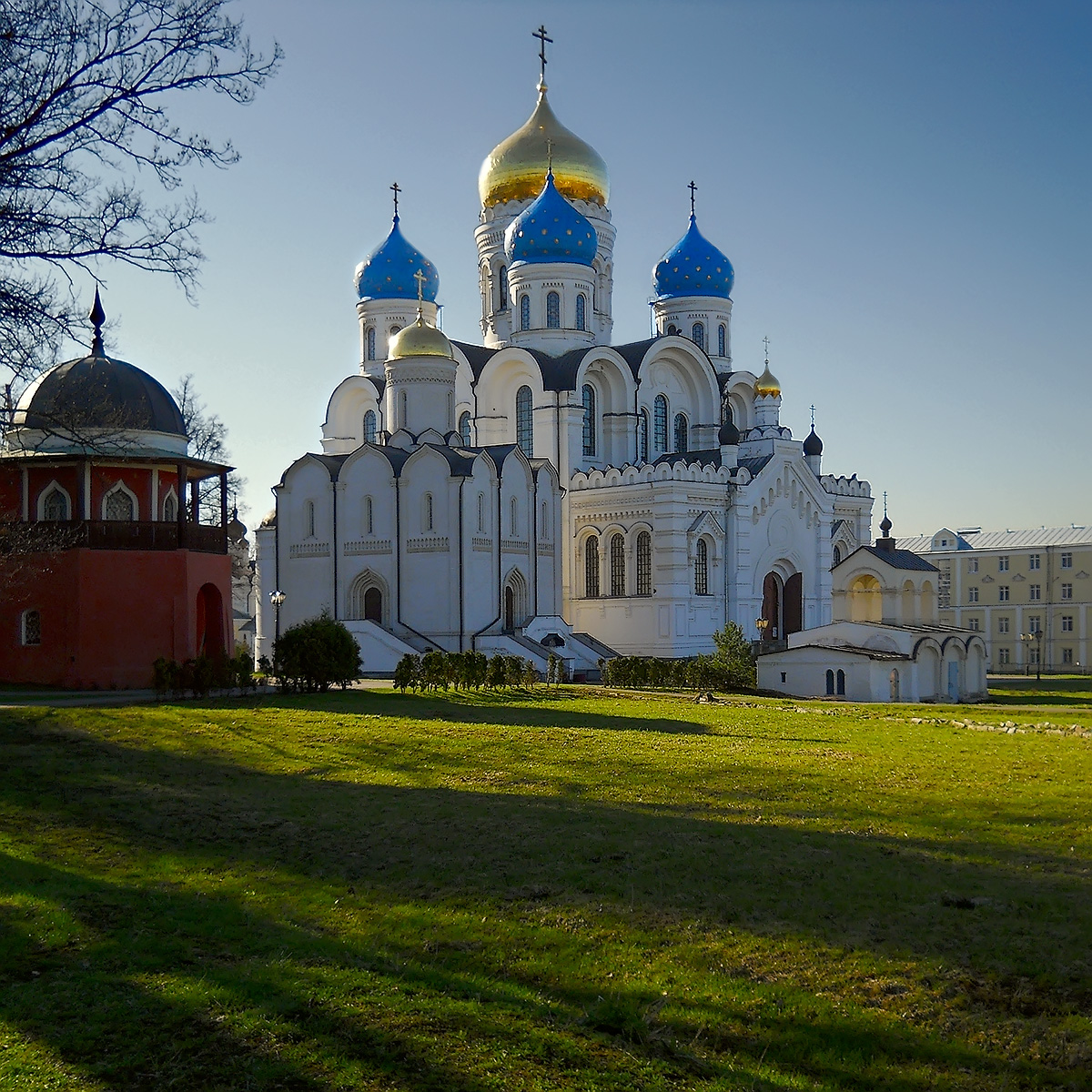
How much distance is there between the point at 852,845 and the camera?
877 centimetres

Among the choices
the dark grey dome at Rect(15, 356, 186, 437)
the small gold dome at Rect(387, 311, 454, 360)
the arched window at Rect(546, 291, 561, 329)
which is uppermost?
the arched window at Rect(546, 291, 561, 329)

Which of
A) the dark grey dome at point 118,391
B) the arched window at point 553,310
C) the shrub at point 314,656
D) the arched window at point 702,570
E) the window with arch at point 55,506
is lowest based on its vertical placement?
the shrub at point 314,656

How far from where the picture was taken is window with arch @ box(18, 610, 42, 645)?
22344mm

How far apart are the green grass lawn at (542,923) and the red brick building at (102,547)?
31.7 feet

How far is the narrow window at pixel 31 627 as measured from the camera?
22.3m

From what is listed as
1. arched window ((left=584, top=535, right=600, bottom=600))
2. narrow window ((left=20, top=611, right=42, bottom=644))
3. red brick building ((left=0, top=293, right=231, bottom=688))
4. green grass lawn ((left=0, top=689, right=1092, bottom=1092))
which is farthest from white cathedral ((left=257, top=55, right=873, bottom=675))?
green grass lawn ((left=0, top=689, right=1092, bottom=1092))

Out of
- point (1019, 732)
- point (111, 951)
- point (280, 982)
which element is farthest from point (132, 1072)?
point (1019, 732)

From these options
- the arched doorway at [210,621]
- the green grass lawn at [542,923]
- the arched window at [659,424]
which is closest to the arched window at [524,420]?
the arched window at [659,424]

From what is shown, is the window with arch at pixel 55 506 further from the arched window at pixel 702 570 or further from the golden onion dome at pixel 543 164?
the golden onion dome at pixel 543 164

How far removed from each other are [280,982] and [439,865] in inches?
85.5

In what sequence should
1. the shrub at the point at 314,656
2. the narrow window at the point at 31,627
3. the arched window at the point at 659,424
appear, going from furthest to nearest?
1. the arched window at the point at 659,424
2. the narrow window at the point at 31,627
3. the shrub at the point at 314,656

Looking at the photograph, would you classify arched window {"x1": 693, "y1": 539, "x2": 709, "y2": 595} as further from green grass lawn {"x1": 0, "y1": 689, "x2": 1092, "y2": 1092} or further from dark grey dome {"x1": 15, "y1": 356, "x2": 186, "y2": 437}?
green grass lawn {"x1": 0, "y1": 689, "x2": 1092, "y2": 1092}

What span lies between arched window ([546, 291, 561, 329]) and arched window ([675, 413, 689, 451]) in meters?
4.98

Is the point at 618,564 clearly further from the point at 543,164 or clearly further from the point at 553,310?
the point at 543,164
